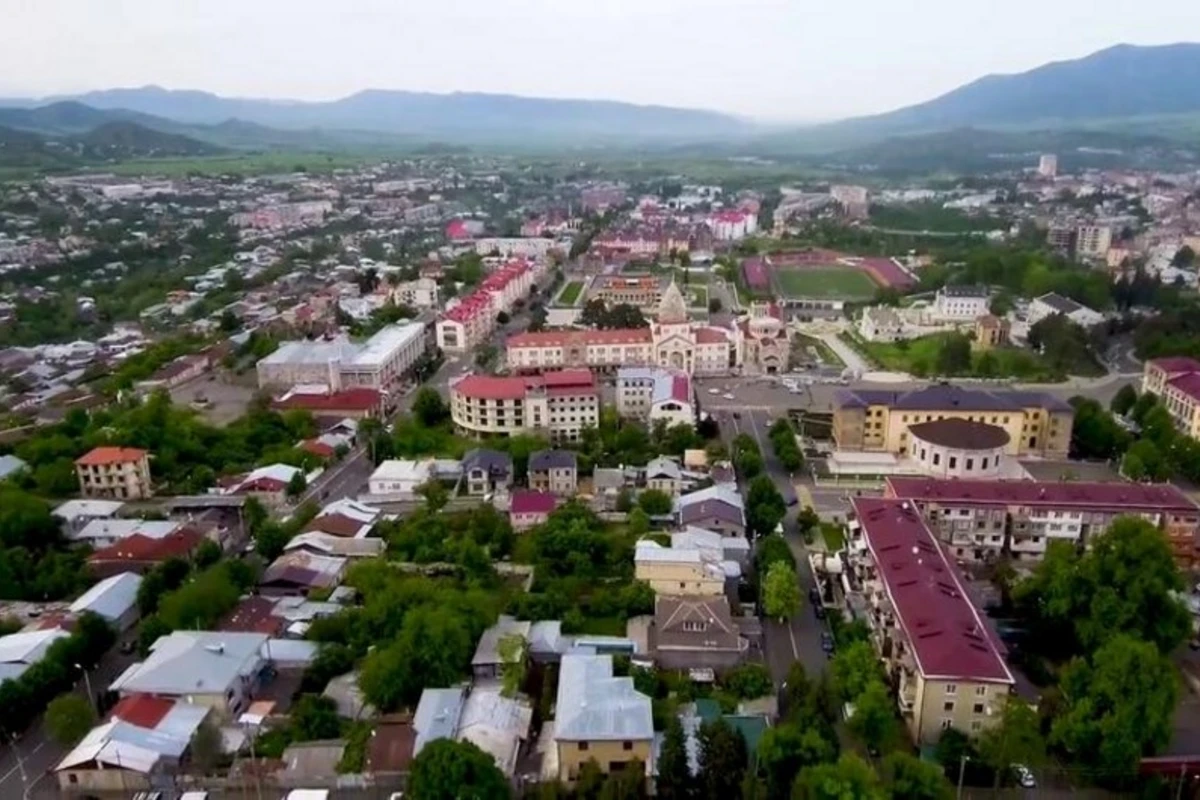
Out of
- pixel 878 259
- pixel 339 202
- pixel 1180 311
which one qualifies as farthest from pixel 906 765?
pixel 339 202

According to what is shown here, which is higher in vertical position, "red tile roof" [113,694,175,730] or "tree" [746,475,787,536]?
"tree" [746,475,787,536]

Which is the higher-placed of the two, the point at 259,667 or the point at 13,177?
the point at 13,177

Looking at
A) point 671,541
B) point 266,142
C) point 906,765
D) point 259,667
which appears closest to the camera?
point 906,765

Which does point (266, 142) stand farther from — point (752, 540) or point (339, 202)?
point (752, 540)

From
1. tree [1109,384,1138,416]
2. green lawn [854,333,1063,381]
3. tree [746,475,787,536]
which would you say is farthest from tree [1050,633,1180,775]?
green lawn [854,333,1063,381]

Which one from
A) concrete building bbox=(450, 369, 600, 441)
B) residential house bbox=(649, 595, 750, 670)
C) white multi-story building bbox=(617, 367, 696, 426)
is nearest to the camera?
residential house bbox=(649, 595, 750, 670)

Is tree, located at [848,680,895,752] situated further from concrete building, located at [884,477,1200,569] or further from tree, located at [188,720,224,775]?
tree, located at [188,720,224,775]

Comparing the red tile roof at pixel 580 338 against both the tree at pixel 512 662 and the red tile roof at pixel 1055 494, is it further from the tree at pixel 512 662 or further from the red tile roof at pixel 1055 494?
the tree at pixel 512 662
